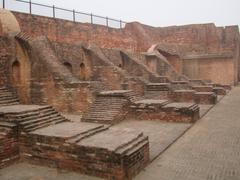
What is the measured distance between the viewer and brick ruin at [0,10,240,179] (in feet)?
16.8

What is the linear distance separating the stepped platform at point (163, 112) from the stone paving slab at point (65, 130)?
3527 millimetres

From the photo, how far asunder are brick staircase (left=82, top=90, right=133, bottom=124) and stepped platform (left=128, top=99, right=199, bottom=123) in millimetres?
393

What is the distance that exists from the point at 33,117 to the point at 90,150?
6.09ft

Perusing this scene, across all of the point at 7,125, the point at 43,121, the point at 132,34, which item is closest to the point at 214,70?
the point at 132,34

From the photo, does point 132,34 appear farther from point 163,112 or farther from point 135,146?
point 135,146

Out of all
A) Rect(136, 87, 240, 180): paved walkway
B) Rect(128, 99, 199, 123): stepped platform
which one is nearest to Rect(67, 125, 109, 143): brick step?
Rect(136, 87, 240, 180): paved walkway

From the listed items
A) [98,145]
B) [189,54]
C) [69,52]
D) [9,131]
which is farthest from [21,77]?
[189,54]

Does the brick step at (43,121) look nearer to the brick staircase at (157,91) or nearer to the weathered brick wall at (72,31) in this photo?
the brick staircase at (157,91)

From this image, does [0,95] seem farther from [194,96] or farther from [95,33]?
[95,33]

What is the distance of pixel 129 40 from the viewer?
76.0 ft

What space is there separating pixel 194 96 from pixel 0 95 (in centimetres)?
821

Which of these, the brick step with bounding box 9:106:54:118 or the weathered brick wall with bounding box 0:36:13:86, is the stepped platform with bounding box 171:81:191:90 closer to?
the weathered brick wall with bounding box 0:36:13:86

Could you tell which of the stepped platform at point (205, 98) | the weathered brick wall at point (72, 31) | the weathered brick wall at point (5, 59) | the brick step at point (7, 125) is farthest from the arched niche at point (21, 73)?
the stepped platform at point (205, 98)

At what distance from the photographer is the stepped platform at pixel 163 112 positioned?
902cm
